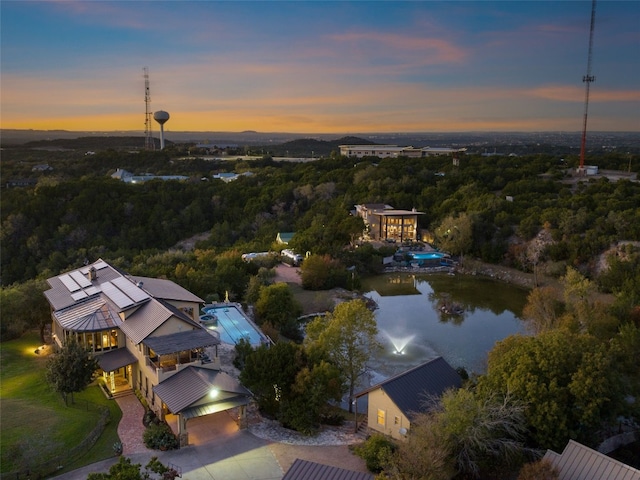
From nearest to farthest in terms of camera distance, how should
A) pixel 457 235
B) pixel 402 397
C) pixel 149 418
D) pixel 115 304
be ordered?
pixel 402 397 < pixel 149 418 < pixel 115 304 < pixel 457 235

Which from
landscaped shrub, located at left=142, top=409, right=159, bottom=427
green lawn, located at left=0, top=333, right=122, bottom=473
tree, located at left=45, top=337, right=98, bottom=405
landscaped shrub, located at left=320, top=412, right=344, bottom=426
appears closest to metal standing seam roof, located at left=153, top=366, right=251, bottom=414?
landscaped shrub, located at left=142, top=409, right=159, bottom=427

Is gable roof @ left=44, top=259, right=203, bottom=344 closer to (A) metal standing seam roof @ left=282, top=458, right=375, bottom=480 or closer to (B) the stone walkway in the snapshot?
(B) the stone walkway

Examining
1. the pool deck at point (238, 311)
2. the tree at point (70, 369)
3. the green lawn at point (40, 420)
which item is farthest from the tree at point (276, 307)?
the tree at point (70, 369)

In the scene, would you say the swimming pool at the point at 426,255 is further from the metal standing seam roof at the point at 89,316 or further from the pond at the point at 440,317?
the metal standing seam roof at the point at 89,316

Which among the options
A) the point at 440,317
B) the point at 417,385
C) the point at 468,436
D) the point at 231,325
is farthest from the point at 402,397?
the point at 440,317

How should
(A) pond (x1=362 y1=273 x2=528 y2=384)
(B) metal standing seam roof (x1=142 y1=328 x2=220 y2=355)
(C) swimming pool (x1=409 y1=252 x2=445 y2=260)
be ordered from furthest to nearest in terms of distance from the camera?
(C) swimming pool (x1=409 y1=252 x2=445 y2=260) < (A) pond (x1=362 y1=273 x2=528 y2=384) < (B) metal standing seam roof (x1=142 y1=328 x2=220 y2=355)

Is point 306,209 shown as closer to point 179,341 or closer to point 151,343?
point 179,341
